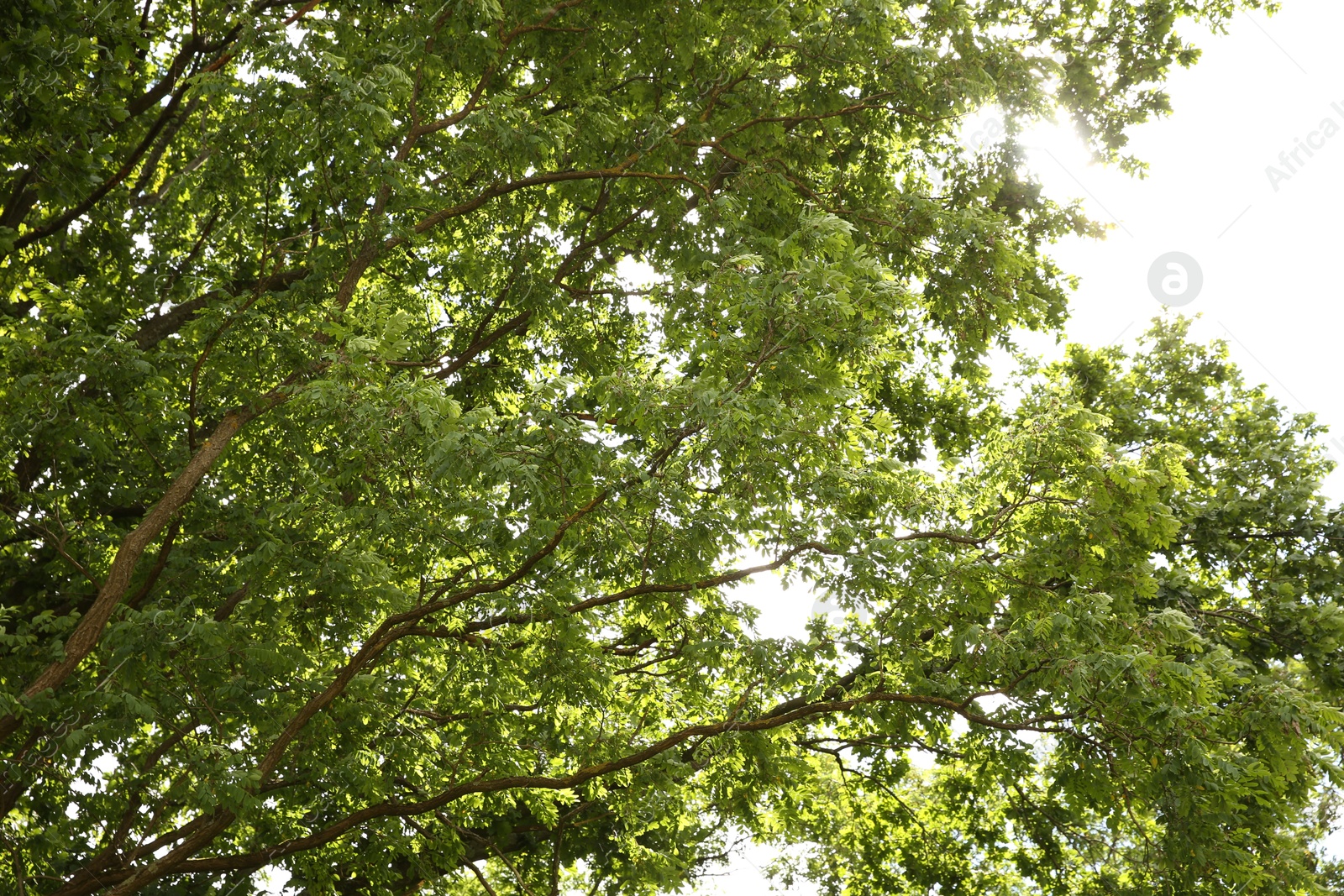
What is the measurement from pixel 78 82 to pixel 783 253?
17.4 ft

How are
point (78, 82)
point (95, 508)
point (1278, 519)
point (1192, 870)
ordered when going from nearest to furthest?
point (1192, 870)
point (78, 82)
point (95, 508)
point (1278, 519)

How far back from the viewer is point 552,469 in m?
5.52

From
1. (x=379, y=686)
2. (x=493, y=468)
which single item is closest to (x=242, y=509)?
(x=379, y=686)

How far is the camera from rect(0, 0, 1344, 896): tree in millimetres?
5594

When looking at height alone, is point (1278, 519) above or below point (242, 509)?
below

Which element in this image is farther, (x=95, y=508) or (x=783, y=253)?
(x=95, y=508)

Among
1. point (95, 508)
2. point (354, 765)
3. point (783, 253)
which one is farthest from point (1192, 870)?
point (95, 508)

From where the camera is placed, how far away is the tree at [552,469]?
559 cm

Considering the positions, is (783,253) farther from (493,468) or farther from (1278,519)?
(1278,519)

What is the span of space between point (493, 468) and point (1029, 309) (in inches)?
201

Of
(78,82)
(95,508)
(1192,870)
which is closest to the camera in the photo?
(1192,870)

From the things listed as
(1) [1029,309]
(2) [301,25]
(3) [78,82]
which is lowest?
(1) [1029,309]

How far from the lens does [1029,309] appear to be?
26.6 ft

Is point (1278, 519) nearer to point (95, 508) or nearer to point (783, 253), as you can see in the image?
point (783, 253)
